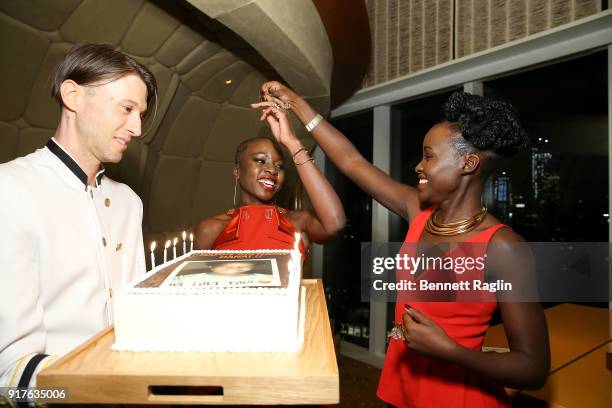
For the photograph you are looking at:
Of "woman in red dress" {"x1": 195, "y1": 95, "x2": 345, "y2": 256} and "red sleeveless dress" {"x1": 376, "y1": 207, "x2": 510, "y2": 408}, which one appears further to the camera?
"woman in red dress" {"x1": 195, "y1": 95, "x2": 345, "y2": 256}

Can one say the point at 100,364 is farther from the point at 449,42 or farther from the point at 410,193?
the point at 449,42

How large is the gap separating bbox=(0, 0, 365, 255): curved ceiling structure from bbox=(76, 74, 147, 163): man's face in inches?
32.7

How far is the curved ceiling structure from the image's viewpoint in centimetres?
165

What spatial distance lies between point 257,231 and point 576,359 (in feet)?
4.66

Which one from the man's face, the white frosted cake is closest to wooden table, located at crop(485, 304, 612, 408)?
the white frosted cake

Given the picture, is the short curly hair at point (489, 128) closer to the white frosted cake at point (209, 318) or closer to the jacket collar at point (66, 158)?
the white frosted cake at point (209, 318)

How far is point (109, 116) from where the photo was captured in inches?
41.6

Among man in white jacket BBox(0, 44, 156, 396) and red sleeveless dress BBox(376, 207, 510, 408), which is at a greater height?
man in white jacket BBox(0, 44, 156, 396)

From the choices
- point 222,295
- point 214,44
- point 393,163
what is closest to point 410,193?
point 222,295

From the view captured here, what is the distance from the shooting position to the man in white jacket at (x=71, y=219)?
848 mm

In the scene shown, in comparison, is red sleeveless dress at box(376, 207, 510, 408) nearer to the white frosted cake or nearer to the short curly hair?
the short curly hair

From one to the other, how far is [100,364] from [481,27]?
2.83 meters
